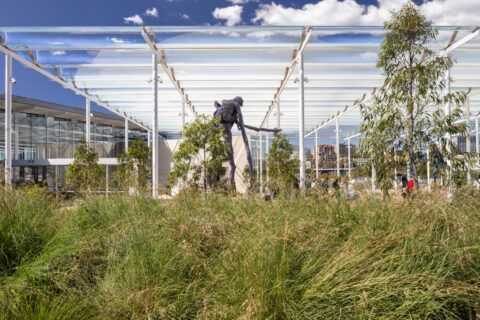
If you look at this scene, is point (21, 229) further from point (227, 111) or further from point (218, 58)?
point (218, 58)

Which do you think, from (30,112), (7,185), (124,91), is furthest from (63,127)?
(7,185)

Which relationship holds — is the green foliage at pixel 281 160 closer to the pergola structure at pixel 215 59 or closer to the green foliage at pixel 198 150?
the pergola structure at pixel 215 59

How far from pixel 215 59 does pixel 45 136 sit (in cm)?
1448

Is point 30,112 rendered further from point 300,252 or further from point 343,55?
point 300,252

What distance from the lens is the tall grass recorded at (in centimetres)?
174

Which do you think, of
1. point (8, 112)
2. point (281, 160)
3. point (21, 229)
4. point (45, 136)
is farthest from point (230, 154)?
point (45, 136)

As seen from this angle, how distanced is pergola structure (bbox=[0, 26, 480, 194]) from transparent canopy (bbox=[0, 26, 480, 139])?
0.08 ft

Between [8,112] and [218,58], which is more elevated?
[218,58]

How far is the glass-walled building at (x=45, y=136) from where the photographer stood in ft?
53.3

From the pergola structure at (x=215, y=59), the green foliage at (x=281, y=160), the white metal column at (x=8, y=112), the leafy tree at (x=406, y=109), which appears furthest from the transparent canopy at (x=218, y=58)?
the leafy tree at (x=406, y=109)

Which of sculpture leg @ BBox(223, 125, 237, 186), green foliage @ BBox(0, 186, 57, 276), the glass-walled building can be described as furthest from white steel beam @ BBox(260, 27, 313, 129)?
the glass-walled building

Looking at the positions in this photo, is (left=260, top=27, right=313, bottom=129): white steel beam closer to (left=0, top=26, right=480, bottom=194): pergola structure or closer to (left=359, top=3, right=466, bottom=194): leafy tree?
(left=0, top=26, right=480, bottom=194): pergola structure

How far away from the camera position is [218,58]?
331 inches

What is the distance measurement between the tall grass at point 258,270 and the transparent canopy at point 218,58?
5.61 meters
